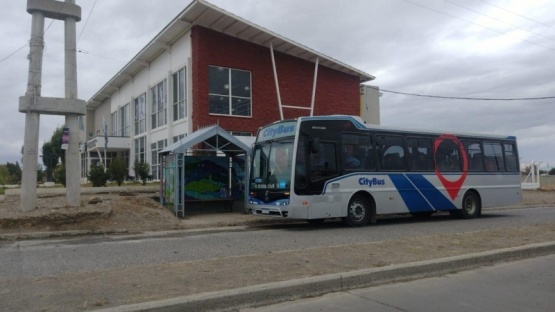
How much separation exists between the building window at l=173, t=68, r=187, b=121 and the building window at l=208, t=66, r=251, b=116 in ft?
5.25

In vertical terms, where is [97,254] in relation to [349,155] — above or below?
below

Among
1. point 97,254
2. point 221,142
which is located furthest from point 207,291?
point 221,142

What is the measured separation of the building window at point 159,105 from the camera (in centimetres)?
2706

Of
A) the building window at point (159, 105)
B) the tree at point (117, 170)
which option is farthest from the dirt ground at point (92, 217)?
the building window at point (159, 105)

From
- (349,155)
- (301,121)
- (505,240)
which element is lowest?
(505,240)

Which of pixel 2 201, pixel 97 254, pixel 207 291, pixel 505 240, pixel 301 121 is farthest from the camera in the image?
pixel 2 201

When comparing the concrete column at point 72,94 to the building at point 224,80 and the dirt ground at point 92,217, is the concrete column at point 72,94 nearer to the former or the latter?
the dirt ground at point 92,217

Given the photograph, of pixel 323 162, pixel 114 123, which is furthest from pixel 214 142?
pixel 114 123

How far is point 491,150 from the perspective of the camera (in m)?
18.2

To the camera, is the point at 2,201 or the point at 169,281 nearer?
the point at 169,281

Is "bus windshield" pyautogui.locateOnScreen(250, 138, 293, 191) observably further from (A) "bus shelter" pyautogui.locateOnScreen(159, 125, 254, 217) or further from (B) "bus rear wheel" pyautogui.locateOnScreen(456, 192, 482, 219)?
(B) "bus rear wheel" pyautogui.locateOnScreen(456, 192, 482, 219)

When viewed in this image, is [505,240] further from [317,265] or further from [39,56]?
[39,56]

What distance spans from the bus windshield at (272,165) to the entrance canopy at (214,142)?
189 centimetres

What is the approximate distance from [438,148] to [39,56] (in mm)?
13281
